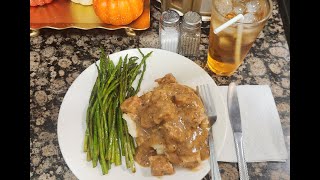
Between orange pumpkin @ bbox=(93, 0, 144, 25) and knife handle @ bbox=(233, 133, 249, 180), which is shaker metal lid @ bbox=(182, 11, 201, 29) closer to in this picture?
orange pumpkin @ bbox=(93, 0, 144, 25)

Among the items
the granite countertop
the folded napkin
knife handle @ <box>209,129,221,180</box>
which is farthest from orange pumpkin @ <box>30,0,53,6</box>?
knife handle @ <box>209,129,221,180</box>

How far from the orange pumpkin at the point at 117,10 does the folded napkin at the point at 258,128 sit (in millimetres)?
567

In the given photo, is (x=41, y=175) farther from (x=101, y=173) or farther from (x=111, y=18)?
(x=111, y=18)

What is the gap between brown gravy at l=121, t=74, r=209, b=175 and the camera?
132 centimetres

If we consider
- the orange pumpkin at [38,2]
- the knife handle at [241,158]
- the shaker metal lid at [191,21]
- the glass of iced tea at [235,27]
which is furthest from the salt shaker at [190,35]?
the orange pumpkin at [38,2]

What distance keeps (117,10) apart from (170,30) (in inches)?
10.6

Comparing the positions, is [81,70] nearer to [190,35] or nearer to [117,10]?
[117,10]

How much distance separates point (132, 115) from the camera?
1400 mm

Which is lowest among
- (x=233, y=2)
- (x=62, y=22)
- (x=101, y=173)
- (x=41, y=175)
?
(x=41, y=175)

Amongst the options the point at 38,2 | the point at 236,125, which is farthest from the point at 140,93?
the point at 38,2

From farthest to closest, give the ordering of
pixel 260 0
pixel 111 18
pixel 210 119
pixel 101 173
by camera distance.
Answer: pixel 111 18 < pixel 260 0 < pixel 210 119 < pixel 101 173

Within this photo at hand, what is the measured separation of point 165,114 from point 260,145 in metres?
0.43

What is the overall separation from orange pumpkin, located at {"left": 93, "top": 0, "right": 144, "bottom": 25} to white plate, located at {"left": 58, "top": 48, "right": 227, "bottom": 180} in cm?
24

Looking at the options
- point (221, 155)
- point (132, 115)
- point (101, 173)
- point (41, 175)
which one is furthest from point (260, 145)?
point (41, 175)
